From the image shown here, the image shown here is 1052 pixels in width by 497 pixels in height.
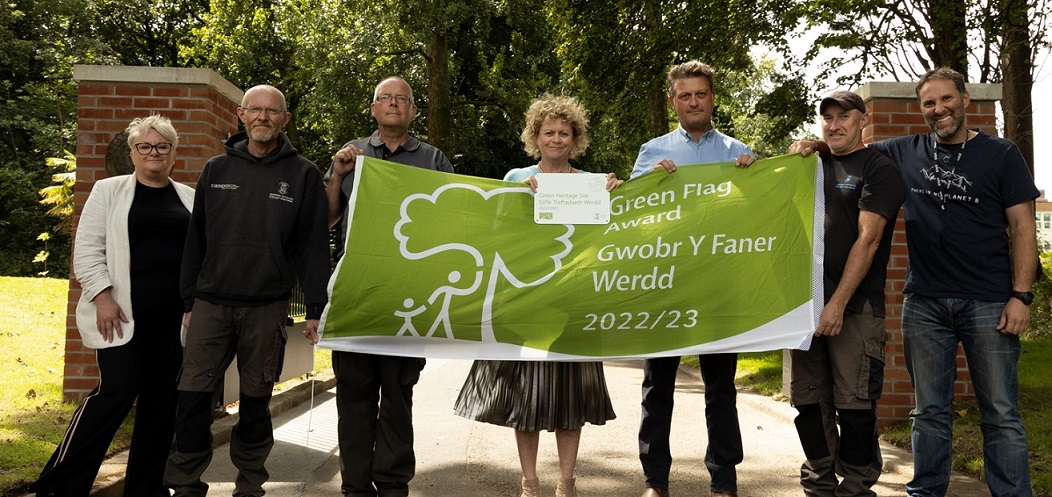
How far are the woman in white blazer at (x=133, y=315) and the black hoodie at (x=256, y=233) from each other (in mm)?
271

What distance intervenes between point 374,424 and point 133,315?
134 centimetres

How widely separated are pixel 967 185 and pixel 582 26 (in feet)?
49.0

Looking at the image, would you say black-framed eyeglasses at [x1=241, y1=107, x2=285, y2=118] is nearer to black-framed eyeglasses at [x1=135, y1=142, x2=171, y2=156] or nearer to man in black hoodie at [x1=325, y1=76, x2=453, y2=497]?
man in black hoodie at [x1=325, y1=76, x2=453, y2=497]

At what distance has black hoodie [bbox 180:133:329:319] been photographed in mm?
4457

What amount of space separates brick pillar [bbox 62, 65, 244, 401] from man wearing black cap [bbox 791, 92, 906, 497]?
4.91 meters

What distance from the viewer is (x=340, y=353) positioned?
4738 millimetres

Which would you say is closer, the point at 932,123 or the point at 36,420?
the point at 932,123

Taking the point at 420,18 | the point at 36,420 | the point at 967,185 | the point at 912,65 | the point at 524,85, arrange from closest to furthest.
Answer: the point at 967,185 → the point at 36,420 → the point at 912,65 → the point at 420,18 → the point at 524,85

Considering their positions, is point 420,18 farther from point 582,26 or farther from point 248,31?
point 248,31

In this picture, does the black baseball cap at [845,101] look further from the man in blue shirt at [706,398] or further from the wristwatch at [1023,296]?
Answer: the wristwatch at [1023,296]

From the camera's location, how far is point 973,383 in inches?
179

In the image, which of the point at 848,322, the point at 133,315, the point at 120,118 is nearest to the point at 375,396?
the point at 133,315

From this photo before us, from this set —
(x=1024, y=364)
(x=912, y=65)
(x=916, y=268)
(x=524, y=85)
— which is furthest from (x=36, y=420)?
(x=524, y=85)

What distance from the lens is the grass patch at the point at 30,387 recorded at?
532cm
